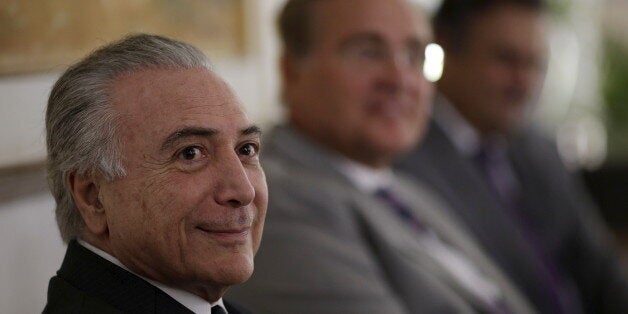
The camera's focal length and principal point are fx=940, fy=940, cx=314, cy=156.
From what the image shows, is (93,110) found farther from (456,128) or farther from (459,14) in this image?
(459,14)

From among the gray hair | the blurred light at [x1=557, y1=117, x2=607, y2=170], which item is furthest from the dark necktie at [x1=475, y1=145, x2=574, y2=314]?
the blurred light at [x1=557, y1=117, x2=607, y2=170]

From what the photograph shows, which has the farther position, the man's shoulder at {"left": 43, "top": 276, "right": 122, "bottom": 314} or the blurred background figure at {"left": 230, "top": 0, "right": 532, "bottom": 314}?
the blurred background figure at {"left": 230, "top": 0, "right": 532, "bottom": 314}

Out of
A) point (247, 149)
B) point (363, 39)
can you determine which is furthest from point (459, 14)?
point (247, 149)

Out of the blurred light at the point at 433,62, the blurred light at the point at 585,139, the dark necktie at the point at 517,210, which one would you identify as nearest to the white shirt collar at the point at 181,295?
the blurred light at the point at 433,62

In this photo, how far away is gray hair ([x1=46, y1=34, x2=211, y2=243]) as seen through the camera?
1.13m

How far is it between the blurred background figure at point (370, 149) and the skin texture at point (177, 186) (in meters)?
0.85

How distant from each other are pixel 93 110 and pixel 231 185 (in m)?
0.19

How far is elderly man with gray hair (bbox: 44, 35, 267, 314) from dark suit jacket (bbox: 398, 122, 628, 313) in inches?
69.6

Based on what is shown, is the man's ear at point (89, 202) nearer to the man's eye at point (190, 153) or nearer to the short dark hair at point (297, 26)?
the man's eye at point (190, 153)

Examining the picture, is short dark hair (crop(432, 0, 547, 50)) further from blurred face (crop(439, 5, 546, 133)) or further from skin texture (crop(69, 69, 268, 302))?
skin texture (crop(69, 69, 268, 302))

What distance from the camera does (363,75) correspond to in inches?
92.8

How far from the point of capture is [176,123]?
1.12 metres

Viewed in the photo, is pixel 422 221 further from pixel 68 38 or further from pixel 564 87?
pixel 564 87

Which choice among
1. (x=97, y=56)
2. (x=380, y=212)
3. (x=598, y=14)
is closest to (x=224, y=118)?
(x=97, y=56)
